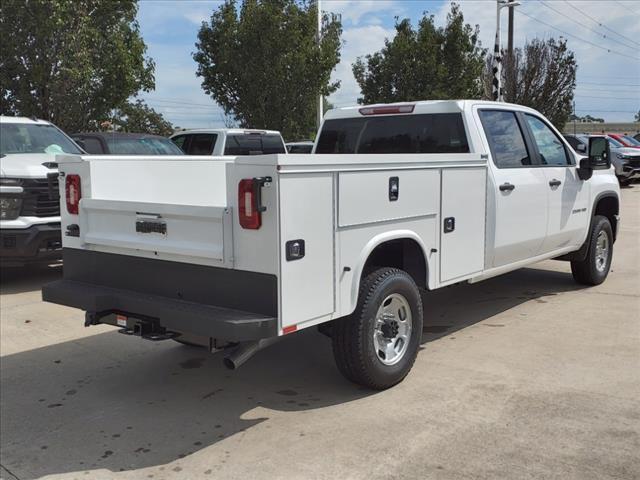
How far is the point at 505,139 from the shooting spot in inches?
241

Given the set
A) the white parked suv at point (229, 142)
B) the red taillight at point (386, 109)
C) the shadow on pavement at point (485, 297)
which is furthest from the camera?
the white parked suv at point (229, 142)

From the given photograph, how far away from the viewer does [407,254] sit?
496cm

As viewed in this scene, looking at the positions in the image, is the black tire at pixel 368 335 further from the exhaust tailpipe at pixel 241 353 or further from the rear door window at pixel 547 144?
the rear door window at pixel 547 144

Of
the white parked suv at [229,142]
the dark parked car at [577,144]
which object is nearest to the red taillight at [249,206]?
the white parked suv at [229,142]

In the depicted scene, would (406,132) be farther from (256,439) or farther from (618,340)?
(256,439)

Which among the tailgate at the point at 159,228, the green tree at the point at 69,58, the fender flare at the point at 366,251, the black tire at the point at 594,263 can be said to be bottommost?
the black tire at the point at 594,263

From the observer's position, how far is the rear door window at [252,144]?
43.9 ft

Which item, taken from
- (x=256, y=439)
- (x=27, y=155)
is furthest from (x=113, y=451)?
(x=27, y=155)

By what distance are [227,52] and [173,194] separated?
670 inches

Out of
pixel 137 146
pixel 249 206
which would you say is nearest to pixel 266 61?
pixel 137 146

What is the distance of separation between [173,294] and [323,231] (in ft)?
3.52

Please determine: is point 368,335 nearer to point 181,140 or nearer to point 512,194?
point 512,194

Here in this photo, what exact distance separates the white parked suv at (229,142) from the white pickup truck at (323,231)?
Result: 6.99 m

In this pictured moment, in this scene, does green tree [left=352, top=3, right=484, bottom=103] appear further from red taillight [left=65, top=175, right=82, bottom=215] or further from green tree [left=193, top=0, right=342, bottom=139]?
red taillight [left=65, top=175, right=82, bottom=215]
